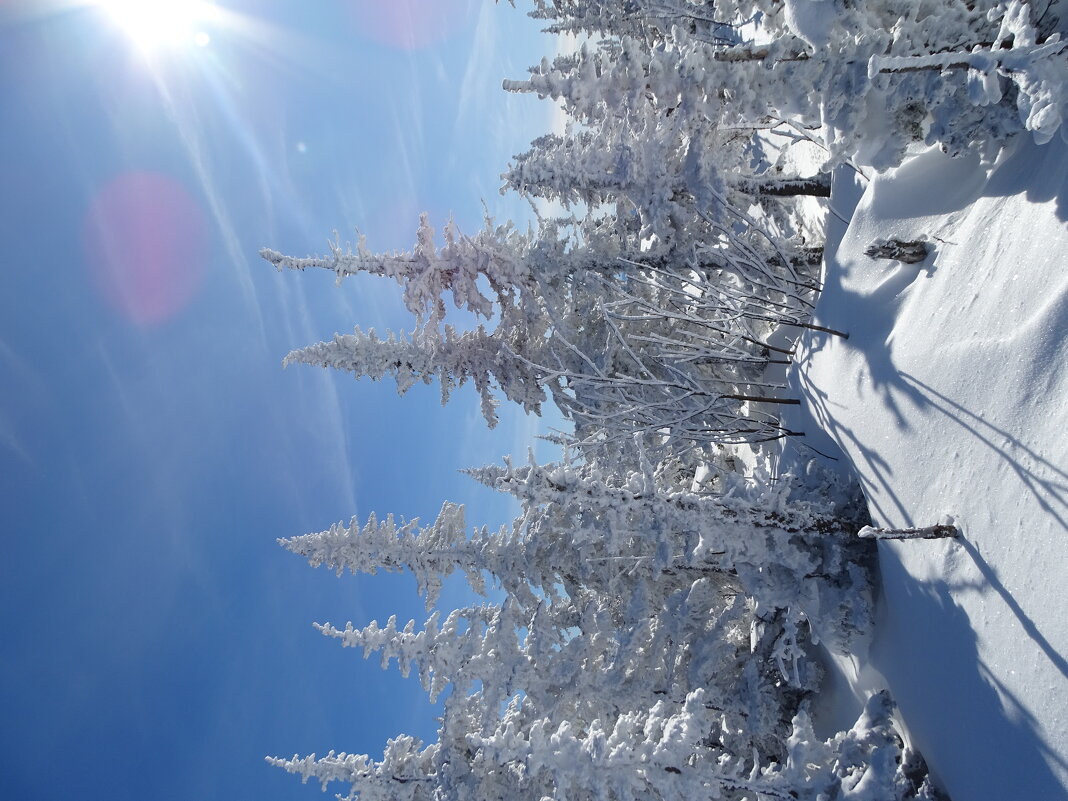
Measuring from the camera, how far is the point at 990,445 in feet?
13.2

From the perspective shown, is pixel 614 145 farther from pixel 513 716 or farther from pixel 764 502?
pixel 513 716

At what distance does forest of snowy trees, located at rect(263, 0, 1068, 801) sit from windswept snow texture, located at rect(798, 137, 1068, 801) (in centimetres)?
41

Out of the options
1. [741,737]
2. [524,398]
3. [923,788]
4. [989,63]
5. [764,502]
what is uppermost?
[524,398]

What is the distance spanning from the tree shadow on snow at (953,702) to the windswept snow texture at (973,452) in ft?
0.04

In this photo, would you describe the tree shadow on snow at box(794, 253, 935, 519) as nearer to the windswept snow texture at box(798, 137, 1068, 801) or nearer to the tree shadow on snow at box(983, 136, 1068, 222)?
the windswept snow texture at box(798, 137, 1068, 801)

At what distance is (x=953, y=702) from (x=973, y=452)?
6.45 feet

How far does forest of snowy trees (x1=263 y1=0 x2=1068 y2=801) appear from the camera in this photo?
5.29m

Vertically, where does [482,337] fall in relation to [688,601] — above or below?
above

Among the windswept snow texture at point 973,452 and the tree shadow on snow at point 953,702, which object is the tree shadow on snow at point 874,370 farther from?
the tree shadow on snow at point 953,702

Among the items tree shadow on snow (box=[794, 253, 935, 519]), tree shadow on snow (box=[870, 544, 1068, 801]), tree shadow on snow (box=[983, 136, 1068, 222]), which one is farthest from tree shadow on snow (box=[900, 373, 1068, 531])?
tree shadow on snow (box=[983, 136, 1068, 222])

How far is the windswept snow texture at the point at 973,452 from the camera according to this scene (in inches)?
143

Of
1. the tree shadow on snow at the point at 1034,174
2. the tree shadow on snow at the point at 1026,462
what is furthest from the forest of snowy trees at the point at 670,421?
the tree shadow on snow at the point at 1026,462

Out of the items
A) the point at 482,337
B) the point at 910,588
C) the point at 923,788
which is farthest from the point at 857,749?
the point at 482,337

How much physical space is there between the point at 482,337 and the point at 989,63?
352 inches
